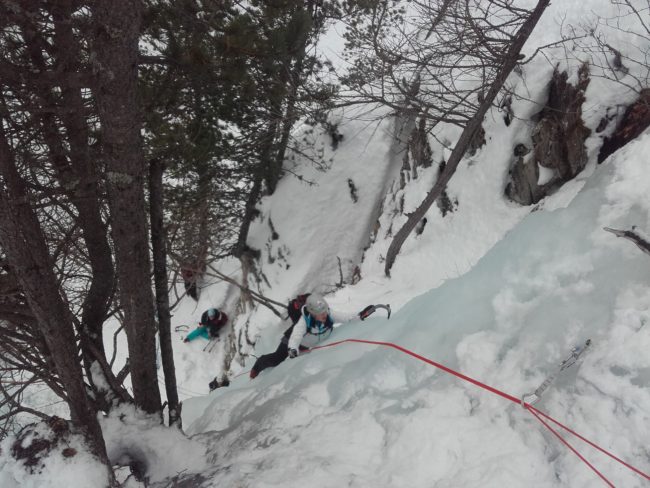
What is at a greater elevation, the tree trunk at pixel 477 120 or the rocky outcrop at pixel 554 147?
the tree trunk at pixel 477 120

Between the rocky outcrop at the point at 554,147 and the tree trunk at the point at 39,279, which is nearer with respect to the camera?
the tree trunk at the point at 39,279

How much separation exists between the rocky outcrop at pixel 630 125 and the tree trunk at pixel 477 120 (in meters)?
1.43

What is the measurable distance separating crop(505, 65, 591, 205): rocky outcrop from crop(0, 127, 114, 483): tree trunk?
5.65m

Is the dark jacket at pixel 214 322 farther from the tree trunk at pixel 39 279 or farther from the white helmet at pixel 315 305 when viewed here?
the tree trunk at pixel 39 279

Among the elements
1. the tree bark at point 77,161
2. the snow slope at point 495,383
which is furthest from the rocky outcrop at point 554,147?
the tree bark at point 77,161

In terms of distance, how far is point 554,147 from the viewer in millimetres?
5516

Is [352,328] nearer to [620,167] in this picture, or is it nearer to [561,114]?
[620,167]

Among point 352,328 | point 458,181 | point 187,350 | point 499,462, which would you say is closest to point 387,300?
point 352,328

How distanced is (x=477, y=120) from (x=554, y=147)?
106 cm

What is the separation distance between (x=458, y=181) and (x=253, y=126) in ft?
13.7

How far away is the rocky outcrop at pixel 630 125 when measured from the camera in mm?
4625

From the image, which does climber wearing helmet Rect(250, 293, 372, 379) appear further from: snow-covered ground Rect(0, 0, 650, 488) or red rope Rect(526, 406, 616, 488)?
red rope Rect(526, 406, 616, 488)

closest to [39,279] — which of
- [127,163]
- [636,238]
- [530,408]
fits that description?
[127,163]

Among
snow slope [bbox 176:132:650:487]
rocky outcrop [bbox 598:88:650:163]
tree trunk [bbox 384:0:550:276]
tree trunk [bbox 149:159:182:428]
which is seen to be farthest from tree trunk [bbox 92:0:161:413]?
rocky outcrop [bbox 598:88:650:163]
